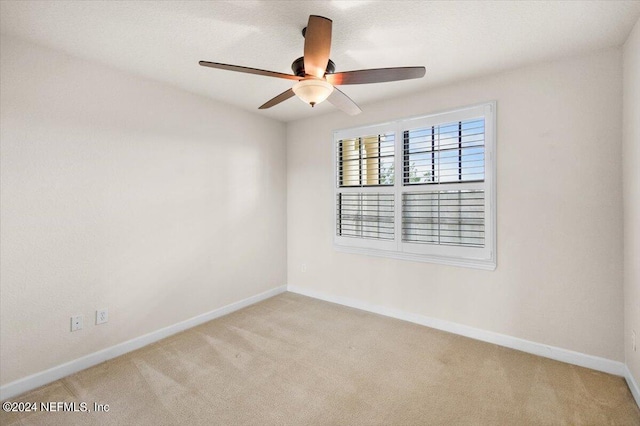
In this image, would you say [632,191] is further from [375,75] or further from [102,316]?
[102,316]

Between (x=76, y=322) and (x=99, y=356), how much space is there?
377mm

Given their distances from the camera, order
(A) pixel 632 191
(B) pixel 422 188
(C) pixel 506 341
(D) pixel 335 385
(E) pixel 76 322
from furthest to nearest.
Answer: (B) pixel 422 188
(C) pixel 506 341
(E) pixel 76 322
(D) pixel 335 385
(A) pixel 632 191

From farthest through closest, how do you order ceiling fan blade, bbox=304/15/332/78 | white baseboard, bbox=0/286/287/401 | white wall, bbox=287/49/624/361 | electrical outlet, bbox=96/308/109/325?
electrical outlet, bbox=96/308/109/325 < white wall, bbox=287/49/624/361 < white baseboard, bbox=0/286/287/401 < ceiling fan blade, bbox=304/15/332/78

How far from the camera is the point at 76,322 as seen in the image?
2.44 metres

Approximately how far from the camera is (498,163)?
2.82 m

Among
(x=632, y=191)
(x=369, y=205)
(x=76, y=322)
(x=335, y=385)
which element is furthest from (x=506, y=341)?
(x=76, y=322)

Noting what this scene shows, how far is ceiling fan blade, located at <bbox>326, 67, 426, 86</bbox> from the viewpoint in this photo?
1.89 m

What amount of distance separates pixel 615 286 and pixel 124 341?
4250 mm

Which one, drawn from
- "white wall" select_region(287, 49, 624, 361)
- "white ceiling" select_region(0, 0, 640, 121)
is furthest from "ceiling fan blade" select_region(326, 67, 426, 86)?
"white wall" select_region(287, 49, 624, 361)

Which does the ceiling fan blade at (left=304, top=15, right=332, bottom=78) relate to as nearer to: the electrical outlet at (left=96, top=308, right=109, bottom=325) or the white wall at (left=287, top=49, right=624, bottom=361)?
the white wall at (left=287, top=49, right=624, bottom=361)

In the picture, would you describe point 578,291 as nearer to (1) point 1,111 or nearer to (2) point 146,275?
(2) point 146,275

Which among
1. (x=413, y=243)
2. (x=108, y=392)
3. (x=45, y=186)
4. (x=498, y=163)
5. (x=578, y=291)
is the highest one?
(x=498, y=163)

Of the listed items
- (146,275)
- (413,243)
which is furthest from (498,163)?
(146,275)

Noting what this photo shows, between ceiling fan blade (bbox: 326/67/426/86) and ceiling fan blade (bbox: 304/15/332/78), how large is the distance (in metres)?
0.14
